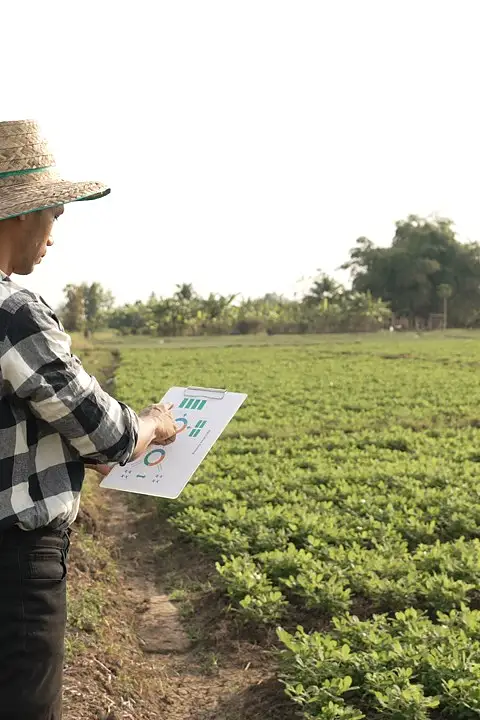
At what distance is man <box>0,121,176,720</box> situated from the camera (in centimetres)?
191

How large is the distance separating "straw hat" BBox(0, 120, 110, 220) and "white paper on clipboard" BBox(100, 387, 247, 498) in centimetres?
89

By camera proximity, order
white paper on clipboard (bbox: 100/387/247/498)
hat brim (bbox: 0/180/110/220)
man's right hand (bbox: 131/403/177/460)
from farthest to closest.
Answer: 1. white paper on clipboard (bbox: 100/387/247/498)
2. man's right hand (bbox: 131/403/177/460)
3. hat brim (bbox: 0/180/110/220)

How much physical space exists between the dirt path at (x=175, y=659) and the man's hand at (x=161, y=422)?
178cm

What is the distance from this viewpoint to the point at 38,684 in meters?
2.03

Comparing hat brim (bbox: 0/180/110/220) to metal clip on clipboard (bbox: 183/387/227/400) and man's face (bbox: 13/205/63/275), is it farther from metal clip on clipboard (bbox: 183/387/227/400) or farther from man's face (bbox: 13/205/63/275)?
metal clip on clipboard (bbox: 183/387/227/400)

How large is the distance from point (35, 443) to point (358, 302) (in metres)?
54.9

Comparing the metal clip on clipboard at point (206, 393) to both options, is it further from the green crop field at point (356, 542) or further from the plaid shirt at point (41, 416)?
the green crop field at point (356, 542)

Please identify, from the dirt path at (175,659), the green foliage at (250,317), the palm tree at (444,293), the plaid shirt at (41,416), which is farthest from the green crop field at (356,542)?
A: the palm tree at (444,293)

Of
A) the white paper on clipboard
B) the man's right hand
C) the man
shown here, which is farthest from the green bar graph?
the man

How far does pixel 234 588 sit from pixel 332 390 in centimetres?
1234

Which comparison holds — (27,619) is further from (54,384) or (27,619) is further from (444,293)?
(444,293)

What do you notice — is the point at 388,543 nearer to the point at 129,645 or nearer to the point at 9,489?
the point at 129,645

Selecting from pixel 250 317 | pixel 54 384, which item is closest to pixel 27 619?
pixel 54 384

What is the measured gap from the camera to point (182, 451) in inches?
104
